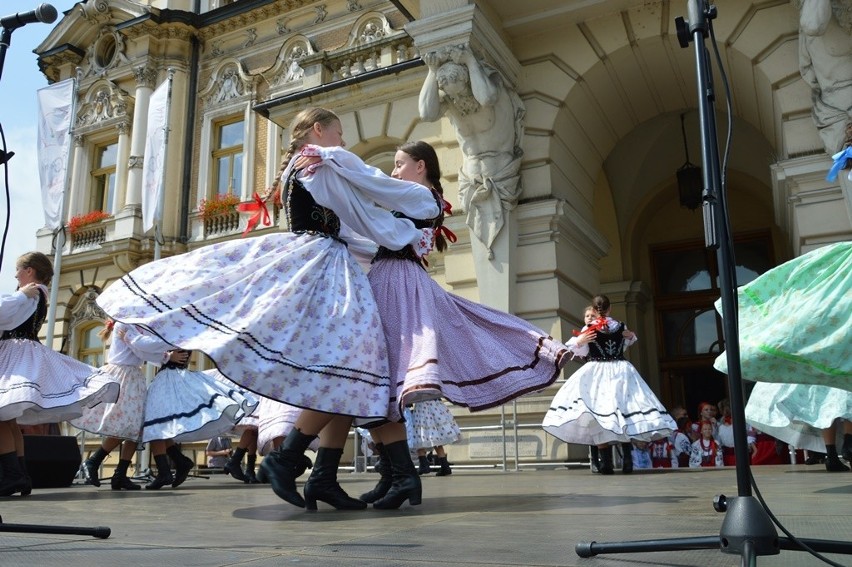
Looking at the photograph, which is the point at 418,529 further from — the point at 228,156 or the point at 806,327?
the point at 228,156

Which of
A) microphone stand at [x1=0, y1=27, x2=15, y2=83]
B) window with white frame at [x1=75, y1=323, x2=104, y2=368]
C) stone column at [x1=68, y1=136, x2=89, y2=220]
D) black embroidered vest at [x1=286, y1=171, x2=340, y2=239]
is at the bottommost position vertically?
black embroidered vest at [x1=286, y1=171, x2=340, y2=239]

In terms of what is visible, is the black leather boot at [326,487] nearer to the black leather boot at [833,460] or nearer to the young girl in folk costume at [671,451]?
the black leather boot at [833,460]

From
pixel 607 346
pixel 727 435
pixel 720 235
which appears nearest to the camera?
pixel 720 235

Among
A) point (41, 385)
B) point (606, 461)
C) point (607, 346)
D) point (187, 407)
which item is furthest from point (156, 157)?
point (606, 461)

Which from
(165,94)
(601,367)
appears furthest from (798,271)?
(165,94)

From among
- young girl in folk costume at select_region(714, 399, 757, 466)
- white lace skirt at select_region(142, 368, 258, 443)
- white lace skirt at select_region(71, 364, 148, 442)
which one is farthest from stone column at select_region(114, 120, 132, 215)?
young girl in folk costume at select_region(714, 399, 757, 466)

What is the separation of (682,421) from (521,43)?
6.48 meters

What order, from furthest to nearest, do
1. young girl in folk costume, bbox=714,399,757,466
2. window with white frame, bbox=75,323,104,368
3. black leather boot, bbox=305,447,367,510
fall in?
window with white frame, bbox=75,323,104,368 < young girl in folk costume, bbox=714,399,757,466 < black leather boot, bbox=305,447,367,510

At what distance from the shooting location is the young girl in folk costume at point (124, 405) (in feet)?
23.1

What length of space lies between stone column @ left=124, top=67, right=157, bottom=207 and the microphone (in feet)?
56.4

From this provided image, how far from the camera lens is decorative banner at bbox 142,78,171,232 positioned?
15195 mm

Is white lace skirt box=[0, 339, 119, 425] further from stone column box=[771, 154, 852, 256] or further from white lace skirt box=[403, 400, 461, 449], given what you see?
stone column box=[771, 154, 852, 256]

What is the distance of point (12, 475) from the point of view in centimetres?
552

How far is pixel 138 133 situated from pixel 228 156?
2.51 metres
